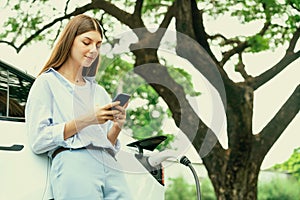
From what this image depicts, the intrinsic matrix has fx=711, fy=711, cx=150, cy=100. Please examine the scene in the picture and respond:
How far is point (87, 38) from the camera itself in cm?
261

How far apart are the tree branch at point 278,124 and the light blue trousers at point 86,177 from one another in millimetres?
5963

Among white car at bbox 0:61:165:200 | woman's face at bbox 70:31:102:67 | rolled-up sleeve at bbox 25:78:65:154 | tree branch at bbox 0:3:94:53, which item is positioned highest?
tree branch at bbox 0:3:94:53

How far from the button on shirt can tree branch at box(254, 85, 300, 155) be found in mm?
5927

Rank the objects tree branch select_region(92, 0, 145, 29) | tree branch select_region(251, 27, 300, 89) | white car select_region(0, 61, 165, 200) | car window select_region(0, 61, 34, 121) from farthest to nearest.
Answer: tree branch select_region(251, 27, 300, 89) < tree branch select_region(92, 0, 145, 29) < car window select_region(0, 61, 34, 121) < white car select_region(0, 61, 165, 200)

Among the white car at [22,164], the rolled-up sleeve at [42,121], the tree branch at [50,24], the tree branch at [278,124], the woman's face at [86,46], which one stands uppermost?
the tree branch at [50,24]

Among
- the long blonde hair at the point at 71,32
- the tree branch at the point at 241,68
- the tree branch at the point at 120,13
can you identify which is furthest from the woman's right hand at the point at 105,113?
the tree branch at the point at 241,68

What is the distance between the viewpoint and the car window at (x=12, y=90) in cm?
333

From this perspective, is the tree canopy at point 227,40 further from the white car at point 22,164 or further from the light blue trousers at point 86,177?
the light blue trousers at point 86,177

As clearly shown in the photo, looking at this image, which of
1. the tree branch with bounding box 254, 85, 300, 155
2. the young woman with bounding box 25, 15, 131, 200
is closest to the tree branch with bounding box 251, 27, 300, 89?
the tree branch with bounding box 254, 85, 300, 155

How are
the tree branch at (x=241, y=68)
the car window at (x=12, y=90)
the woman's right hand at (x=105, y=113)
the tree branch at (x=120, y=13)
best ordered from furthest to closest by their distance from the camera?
1. the tree branch at (x=241, y=68)
2. the tree branch at (x=120, y=13)
3. the car window at (x=12, y=90)
4. the woman's right hand at (x=105, y=113)

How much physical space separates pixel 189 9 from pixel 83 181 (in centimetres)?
608

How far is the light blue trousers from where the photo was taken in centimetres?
253

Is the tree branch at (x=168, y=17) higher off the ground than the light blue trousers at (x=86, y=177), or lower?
higher

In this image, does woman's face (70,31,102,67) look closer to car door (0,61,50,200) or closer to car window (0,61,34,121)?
car door (0,61,50,200)
